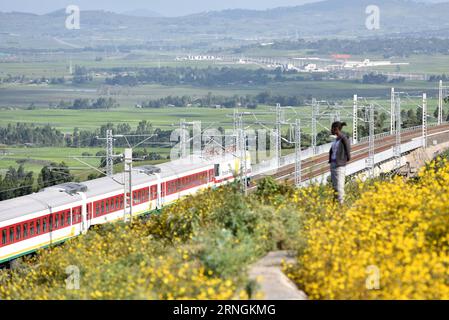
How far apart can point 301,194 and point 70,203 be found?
17839 mm

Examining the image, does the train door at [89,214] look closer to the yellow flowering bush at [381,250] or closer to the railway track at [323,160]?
the railway track at [323,160]

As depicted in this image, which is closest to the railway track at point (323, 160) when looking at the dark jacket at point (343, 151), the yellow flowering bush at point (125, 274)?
the dark jacket at point (343, 151)

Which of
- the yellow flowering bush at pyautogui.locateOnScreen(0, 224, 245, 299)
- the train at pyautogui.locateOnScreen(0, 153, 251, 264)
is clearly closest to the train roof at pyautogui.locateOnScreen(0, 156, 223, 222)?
the train at pyautogui.locateOnScreen(0, 153, 251, 264)

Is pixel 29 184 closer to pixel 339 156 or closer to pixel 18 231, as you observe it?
pixel 18 231

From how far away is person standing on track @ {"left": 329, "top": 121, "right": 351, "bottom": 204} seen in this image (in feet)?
55.9

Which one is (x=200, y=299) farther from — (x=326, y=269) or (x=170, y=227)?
(x=170, y=227)

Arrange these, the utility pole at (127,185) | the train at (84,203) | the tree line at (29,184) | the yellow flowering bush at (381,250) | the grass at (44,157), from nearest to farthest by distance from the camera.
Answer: the yellow flowering bush at (381,250), the train at (84,203), the utility pole at (127,185), the tree line at (29,184), the grass at (44,157)

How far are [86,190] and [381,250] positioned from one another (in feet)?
84.2

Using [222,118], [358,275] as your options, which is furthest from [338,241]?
[222,118]

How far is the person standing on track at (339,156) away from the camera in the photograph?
1703 centimetres

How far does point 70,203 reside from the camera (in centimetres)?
3450

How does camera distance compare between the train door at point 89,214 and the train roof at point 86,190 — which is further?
the train door at point 89,214
